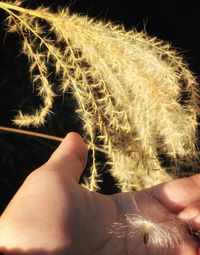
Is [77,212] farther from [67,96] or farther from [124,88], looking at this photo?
[67,96]

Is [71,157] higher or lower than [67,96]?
higher

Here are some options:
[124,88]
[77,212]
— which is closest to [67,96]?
[124,88]

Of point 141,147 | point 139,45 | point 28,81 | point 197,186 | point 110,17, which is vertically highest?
point 139,45

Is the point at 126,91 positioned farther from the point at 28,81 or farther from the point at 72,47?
the point at 28,81

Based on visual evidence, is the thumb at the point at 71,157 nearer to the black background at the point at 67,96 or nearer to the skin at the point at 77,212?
the skin at the point at 77,212

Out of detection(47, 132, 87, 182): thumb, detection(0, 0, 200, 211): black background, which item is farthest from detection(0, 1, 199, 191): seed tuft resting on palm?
detection(0, 0, 200, 211): black background

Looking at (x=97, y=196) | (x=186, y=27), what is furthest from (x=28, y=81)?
(x=97, y=196)

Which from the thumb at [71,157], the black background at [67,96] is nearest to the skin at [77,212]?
the thumb at [71,157]
